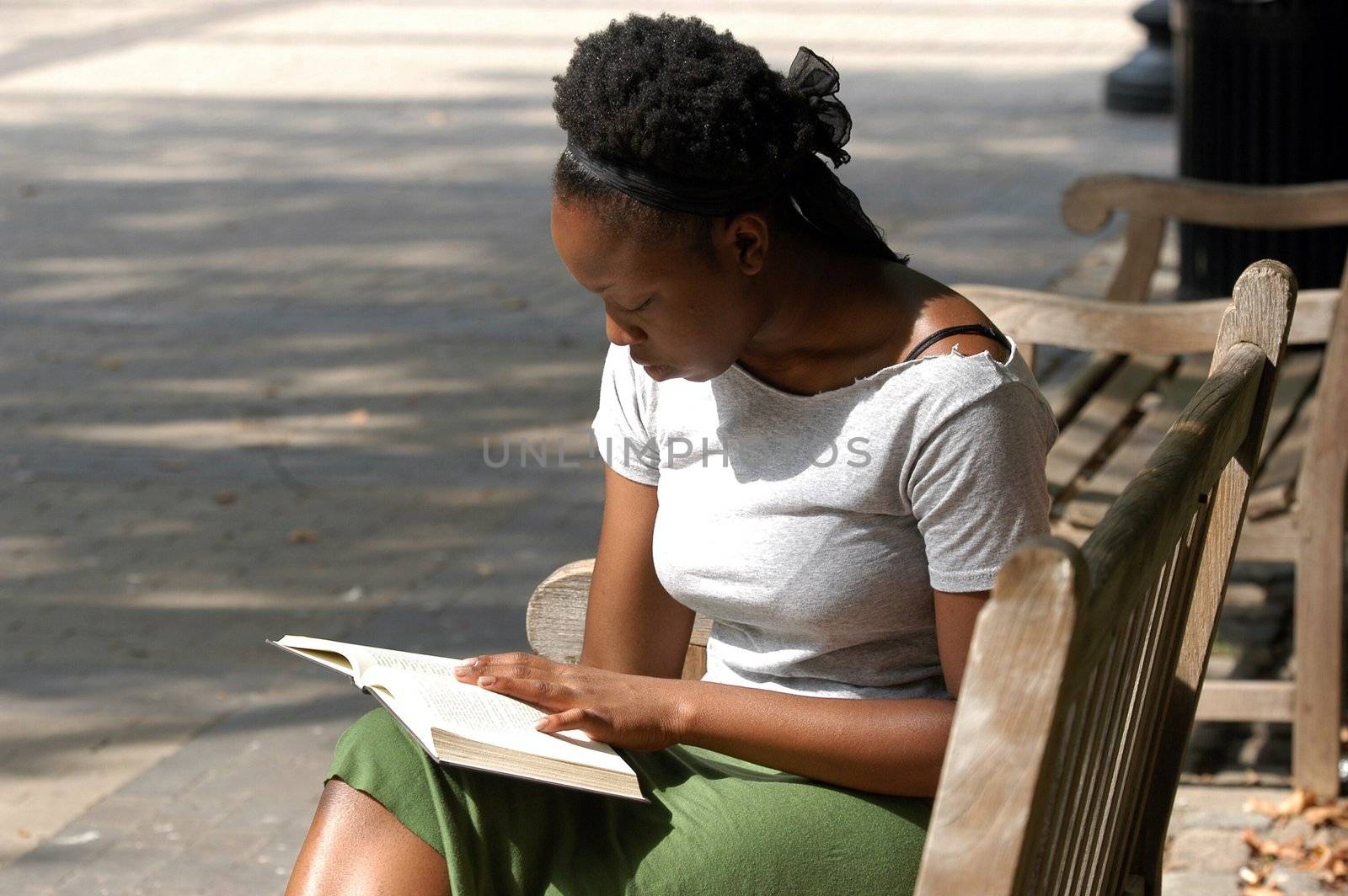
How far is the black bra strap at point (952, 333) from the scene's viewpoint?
1956 millimetres

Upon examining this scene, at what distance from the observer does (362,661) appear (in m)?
1.95

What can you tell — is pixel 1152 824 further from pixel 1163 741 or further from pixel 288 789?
pixel 288 789

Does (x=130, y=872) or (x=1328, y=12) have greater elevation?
(x=1328, y=12)

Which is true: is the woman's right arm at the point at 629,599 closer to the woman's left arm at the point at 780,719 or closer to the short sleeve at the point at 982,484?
the woman's left arm at the point at 780,719

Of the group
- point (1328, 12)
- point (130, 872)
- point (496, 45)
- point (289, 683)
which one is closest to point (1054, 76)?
point (496, 45)

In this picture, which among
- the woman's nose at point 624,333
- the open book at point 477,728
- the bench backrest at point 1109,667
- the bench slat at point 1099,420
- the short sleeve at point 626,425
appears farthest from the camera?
the bench slat at point 1099,420

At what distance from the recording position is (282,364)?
6754 mm

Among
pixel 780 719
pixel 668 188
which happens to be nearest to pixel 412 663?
pixel 780 719

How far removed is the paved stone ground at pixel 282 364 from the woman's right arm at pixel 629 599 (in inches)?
53.1

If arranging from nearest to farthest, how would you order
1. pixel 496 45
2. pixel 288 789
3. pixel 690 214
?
1. pixel 690 214
2. pixel 288 789
3. pixel 496 45

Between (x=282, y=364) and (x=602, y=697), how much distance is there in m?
5.07

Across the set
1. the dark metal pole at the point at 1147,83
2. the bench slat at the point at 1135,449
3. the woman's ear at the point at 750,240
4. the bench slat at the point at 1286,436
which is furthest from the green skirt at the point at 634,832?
the dark metal pole at the point at 1147,83

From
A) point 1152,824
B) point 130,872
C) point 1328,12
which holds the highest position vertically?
point 1328,12

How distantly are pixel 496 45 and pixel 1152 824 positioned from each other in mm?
13773
